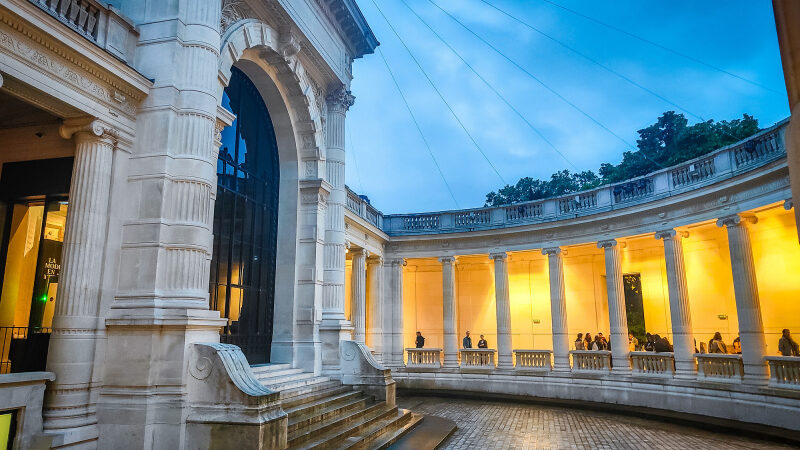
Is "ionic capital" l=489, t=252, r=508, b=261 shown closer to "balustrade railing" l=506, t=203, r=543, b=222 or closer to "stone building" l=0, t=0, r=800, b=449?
"stone building" l=0, t=0, r=800, b=449

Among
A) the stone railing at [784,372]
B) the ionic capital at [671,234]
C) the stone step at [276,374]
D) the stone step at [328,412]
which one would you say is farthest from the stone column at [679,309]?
the stone step at [276,374]

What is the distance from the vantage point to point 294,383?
13289mm

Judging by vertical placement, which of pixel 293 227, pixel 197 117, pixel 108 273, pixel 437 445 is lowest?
pixel 437 445

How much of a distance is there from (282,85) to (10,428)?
11164 mm

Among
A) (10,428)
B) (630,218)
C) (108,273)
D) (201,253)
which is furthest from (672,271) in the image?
(10,428)

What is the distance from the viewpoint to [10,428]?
7.61 meters

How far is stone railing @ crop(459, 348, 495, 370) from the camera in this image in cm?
2414

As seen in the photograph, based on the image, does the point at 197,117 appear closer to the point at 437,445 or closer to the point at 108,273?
the point at 108,273

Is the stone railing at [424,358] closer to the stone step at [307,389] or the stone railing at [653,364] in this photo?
the stone railing at [653,364]

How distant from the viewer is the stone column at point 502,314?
23.8m

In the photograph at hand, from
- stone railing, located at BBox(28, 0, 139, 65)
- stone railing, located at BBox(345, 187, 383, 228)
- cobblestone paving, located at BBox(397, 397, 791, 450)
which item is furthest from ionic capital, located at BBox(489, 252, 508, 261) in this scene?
stone railing, located at BBox(28, 0, 139, 65)

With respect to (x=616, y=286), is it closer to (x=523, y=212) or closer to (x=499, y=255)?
(x=499, y=255)

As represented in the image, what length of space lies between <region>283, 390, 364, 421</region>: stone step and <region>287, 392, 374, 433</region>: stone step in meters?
0.06

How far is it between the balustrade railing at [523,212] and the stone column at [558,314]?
6.75ft
